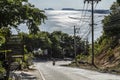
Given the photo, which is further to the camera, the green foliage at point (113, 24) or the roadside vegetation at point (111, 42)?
the green foliage at point (113, 24)

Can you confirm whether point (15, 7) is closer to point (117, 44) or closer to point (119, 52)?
point (119, 52)

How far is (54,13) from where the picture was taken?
82.5 meters

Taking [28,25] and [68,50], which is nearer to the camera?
[28,25]

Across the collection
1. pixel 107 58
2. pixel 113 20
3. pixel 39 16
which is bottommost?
pixel 107 58

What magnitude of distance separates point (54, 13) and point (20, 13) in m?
47.2

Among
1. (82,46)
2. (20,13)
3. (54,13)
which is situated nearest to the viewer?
(20,13)

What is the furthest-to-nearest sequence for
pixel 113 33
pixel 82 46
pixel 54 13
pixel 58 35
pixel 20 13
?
pixel 58 35 < pixel 82 46 < pixel 54 13 < pixel 113 33 < pixel 20 13

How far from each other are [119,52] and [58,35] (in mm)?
117767

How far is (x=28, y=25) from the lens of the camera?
133 ft

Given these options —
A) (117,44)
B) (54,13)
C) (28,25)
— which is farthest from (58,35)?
(28,25)

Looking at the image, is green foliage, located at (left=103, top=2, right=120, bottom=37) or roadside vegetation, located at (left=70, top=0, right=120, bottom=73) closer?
roadside vegetation, located at (left=70, top=0, right=120, bottom=73)

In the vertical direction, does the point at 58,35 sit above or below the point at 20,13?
below

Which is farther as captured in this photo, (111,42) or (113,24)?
(111,42)

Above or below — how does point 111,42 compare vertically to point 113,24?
below
